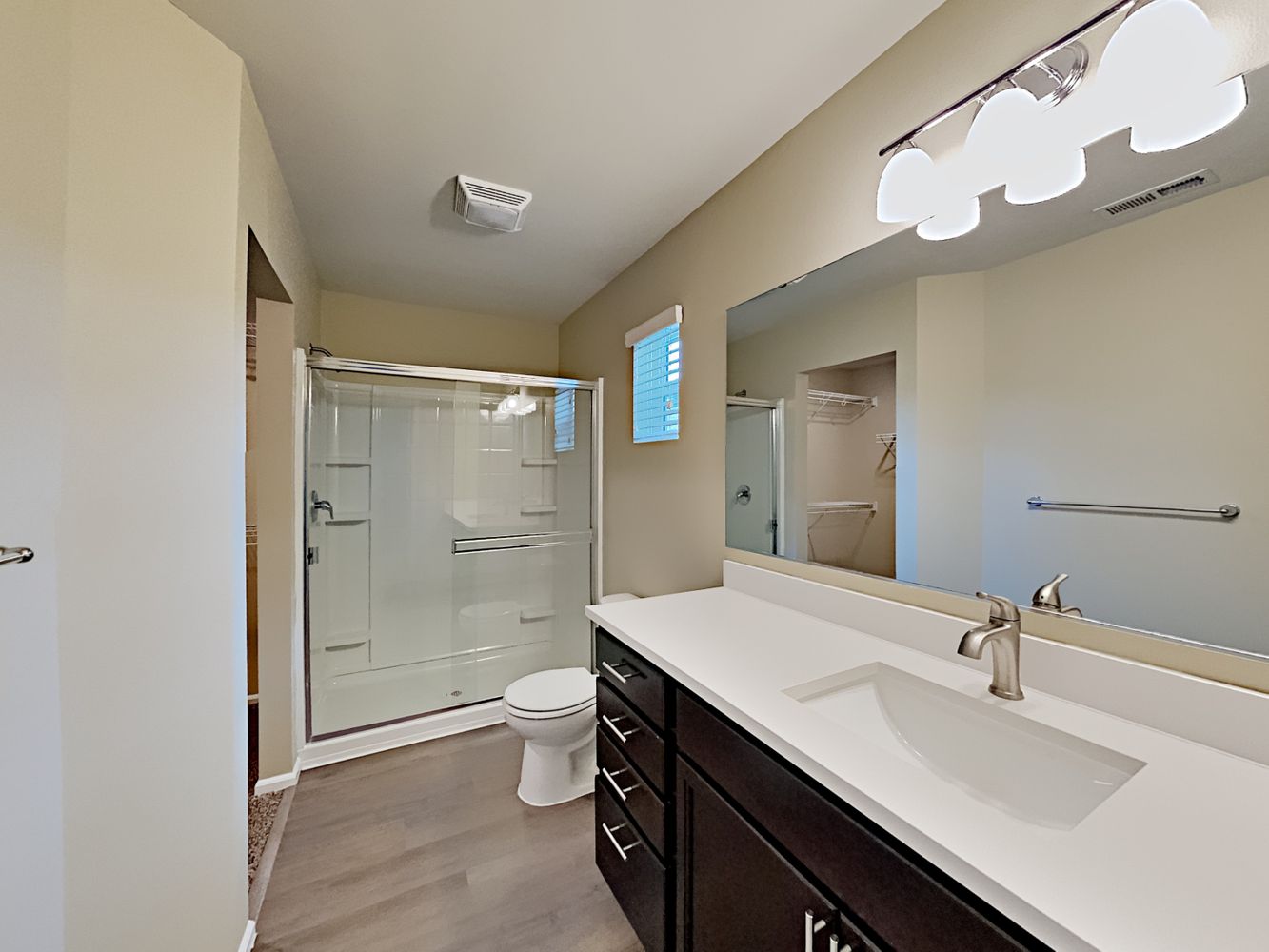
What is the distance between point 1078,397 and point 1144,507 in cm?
23

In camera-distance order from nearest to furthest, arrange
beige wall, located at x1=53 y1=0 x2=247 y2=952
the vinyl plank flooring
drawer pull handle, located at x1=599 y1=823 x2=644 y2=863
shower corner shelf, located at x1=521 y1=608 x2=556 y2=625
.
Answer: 1. beige wall, located at x1=53 y1=0 x2=247 y2=952
2. drawer pull handle, located at x1=599 y1=823 x2=644 y2=863
3. the vinyl plank flooring
4. shower corner shelf, located at x1=521 y1=608 x2=556 y2=625

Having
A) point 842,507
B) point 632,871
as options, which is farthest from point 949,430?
point 632,871

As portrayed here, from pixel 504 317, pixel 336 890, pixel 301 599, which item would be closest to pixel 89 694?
pixel 336 890

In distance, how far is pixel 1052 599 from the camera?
0.99 meters

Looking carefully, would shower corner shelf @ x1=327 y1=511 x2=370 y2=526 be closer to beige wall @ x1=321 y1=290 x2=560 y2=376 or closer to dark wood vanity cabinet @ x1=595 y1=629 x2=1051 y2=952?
beige wall @ x1=321 y1=290 x2=560 y2=376

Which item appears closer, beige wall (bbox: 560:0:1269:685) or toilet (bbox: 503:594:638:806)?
beige wall (bbox: 560:0:1269:685)

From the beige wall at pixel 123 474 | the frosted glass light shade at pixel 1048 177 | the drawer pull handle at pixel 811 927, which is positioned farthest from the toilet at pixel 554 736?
the frosted glass light shade at pixel 1048 177

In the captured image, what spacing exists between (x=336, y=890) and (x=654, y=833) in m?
1.12

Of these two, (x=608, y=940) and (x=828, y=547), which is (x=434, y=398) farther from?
(x=608, y=940)

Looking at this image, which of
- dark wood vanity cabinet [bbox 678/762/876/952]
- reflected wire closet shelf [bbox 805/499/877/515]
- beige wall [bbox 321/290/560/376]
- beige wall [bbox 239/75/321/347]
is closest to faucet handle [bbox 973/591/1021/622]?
reflected wire closet shelf [bbox 805/499/877/515]

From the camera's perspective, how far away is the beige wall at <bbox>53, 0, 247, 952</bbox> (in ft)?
3.42

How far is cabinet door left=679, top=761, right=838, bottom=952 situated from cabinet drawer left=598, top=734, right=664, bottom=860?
3.6 inches

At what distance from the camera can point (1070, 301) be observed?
3.18 ft

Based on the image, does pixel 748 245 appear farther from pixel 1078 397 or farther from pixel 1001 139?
pixel 1078 397
